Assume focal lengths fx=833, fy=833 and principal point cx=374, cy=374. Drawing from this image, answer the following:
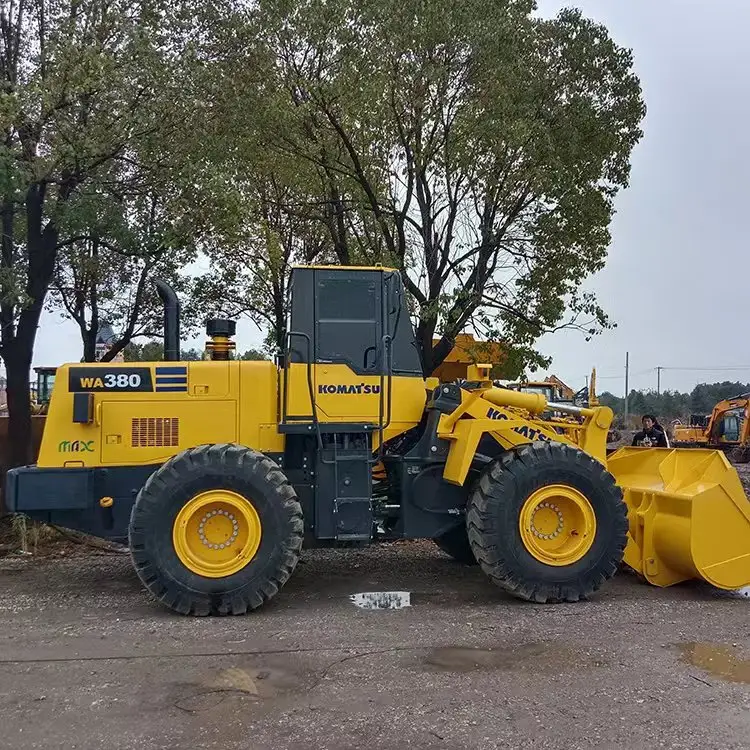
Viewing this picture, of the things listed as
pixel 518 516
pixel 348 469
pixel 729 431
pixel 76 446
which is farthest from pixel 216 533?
pixel 729 431

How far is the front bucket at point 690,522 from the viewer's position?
22.9 feet

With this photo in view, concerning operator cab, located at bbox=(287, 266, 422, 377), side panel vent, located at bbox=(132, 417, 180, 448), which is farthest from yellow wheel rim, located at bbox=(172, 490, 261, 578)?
operator cab, located at bbox=(287, 266, 422, 377)

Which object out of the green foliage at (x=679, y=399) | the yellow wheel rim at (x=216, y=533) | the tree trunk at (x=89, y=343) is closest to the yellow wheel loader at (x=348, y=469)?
the yellow wheel rim at (x=216, y=533)

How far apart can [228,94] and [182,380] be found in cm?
696

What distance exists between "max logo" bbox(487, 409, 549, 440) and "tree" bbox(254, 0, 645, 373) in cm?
628

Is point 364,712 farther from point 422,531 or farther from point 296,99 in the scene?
point 296,99

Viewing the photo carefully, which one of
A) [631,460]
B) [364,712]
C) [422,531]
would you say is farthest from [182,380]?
[631,460]

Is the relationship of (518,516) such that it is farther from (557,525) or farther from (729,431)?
(729,431)

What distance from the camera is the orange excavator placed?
27.8m

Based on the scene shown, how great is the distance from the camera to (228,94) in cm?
1265

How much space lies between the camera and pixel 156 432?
283 inches

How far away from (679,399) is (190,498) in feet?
219

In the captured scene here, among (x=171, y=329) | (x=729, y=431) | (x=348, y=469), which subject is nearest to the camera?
(x=348, y=469)

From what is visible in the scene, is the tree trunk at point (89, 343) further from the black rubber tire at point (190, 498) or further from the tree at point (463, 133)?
the black rubber tire at point (190, 498)
